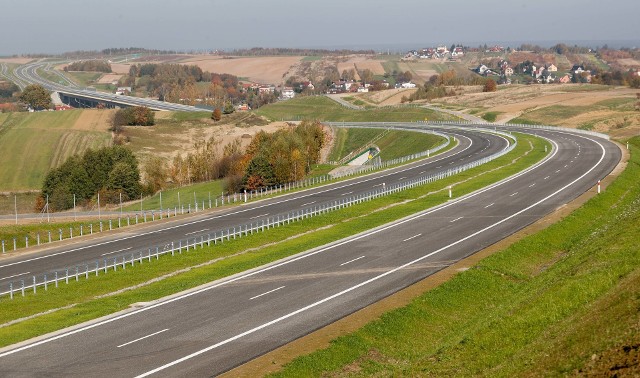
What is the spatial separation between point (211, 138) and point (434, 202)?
278 feet

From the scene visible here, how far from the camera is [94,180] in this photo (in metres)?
105

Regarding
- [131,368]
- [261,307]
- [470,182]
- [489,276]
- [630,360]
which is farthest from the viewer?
[470,182]

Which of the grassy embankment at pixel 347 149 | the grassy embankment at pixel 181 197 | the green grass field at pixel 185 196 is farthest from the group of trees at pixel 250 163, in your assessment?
the grassy embankment at pixel 181 197

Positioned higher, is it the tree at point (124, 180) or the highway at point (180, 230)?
the highway at point (180, 230)

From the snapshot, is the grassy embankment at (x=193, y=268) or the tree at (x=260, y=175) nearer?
the grassy embankment at (x=193, y=268)

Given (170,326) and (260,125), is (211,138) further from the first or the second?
(170,326)

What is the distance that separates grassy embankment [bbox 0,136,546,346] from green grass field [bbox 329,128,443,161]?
53.3m

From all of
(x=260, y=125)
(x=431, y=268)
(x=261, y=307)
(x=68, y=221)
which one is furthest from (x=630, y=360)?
(x=260, y=125)

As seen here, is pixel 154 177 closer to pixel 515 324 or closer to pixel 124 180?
pixel 124 180

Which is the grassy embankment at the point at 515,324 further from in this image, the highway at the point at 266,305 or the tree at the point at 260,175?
the tree at the point at 260,175

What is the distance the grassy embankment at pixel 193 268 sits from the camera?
38.8 meters

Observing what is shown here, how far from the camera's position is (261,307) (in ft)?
125

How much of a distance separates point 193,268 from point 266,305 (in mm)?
12409

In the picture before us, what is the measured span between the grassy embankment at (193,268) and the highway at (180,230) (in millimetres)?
3632
